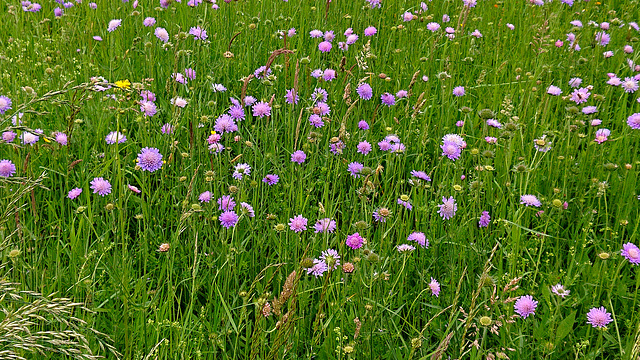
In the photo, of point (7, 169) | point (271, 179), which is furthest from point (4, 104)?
point (271, 179)

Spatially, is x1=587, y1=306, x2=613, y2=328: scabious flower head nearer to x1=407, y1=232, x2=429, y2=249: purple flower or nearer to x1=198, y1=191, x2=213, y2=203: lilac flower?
x1=407, y1=232, x2=429, y2=249: purple flower

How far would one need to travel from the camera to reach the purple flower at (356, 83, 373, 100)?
2.44 metres

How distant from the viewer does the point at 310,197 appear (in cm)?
196

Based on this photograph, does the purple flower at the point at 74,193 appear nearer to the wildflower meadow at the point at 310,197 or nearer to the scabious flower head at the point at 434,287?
the wildflower meadow at the point at 310,197

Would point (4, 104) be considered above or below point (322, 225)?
above

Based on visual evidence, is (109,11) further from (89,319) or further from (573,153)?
(573,153)

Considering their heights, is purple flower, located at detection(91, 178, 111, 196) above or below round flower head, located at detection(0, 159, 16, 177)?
below

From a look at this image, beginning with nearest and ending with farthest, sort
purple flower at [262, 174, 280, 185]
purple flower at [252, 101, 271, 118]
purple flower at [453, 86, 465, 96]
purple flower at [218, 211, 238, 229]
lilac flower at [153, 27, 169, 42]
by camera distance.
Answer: purple flower at [218, 211, 238, 229]
purple flower at [262, 174, 280, 185]
purple flower at [252, 101, 271, 118]
purple flower at [453, 86, 465, 96]
lilac flower at [153, 27, 169, 42]

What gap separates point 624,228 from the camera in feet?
5.92

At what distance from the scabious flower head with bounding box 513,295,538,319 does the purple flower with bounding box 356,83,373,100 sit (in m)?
1.23

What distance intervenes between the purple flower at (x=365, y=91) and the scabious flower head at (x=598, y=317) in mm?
1336

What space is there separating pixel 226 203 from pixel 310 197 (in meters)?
0.33

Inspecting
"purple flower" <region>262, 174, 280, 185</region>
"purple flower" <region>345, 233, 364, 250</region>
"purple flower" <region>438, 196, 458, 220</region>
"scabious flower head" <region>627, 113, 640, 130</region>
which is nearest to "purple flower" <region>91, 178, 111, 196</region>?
"purple flower" <region>262, 174, 280, 185</region>

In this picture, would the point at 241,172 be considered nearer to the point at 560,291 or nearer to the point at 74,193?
the point at 74,193
